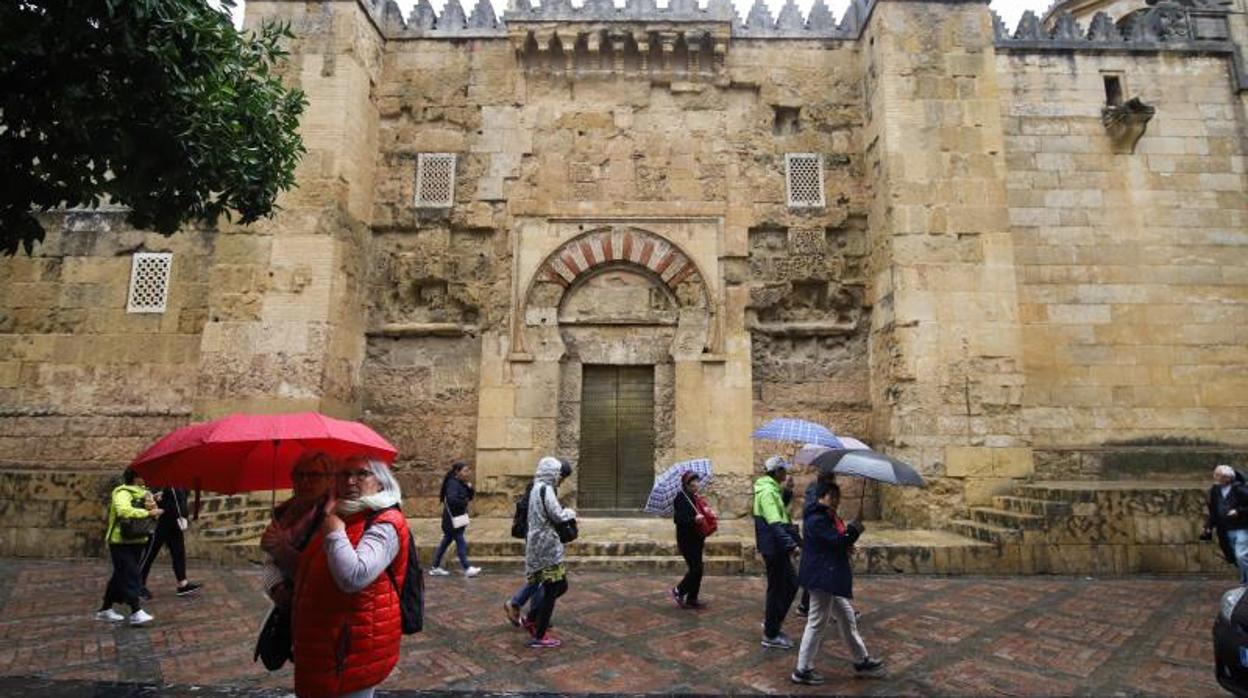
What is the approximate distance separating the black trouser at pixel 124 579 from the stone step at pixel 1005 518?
30.1ft

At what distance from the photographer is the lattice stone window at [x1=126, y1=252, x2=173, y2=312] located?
10953 millimetres

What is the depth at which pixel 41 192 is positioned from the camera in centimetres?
472

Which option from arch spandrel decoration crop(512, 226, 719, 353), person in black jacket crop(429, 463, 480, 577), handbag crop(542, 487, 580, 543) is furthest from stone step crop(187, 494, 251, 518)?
handbag crop(542, 487, 580, 543)

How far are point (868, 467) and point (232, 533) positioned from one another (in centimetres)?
760

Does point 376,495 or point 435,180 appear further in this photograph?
point 435,180

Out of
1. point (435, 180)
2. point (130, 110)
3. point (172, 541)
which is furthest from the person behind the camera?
point (435, 180)

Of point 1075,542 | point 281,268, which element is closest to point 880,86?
point 1075,542

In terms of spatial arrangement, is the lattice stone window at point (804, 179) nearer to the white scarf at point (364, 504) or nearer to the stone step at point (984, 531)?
the stone step at point (984, 531)

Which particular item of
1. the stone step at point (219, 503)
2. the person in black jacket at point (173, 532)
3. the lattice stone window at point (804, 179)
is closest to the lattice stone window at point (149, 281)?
the stone step at point (219, 503)

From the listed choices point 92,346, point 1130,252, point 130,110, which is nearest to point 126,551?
point 130,110

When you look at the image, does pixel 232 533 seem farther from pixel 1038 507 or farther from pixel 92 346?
pixel 1038 507

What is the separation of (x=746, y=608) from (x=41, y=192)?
6.53m

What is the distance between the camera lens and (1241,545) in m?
6.17

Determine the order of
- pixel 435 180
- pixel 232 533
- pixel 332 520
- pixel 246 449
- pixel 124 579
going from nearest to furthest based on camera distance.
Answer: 1. pixel 332 520
2. pixel 246 449
3. pixel 124 579
4. pixel 232 533
5. pixel 435 180
